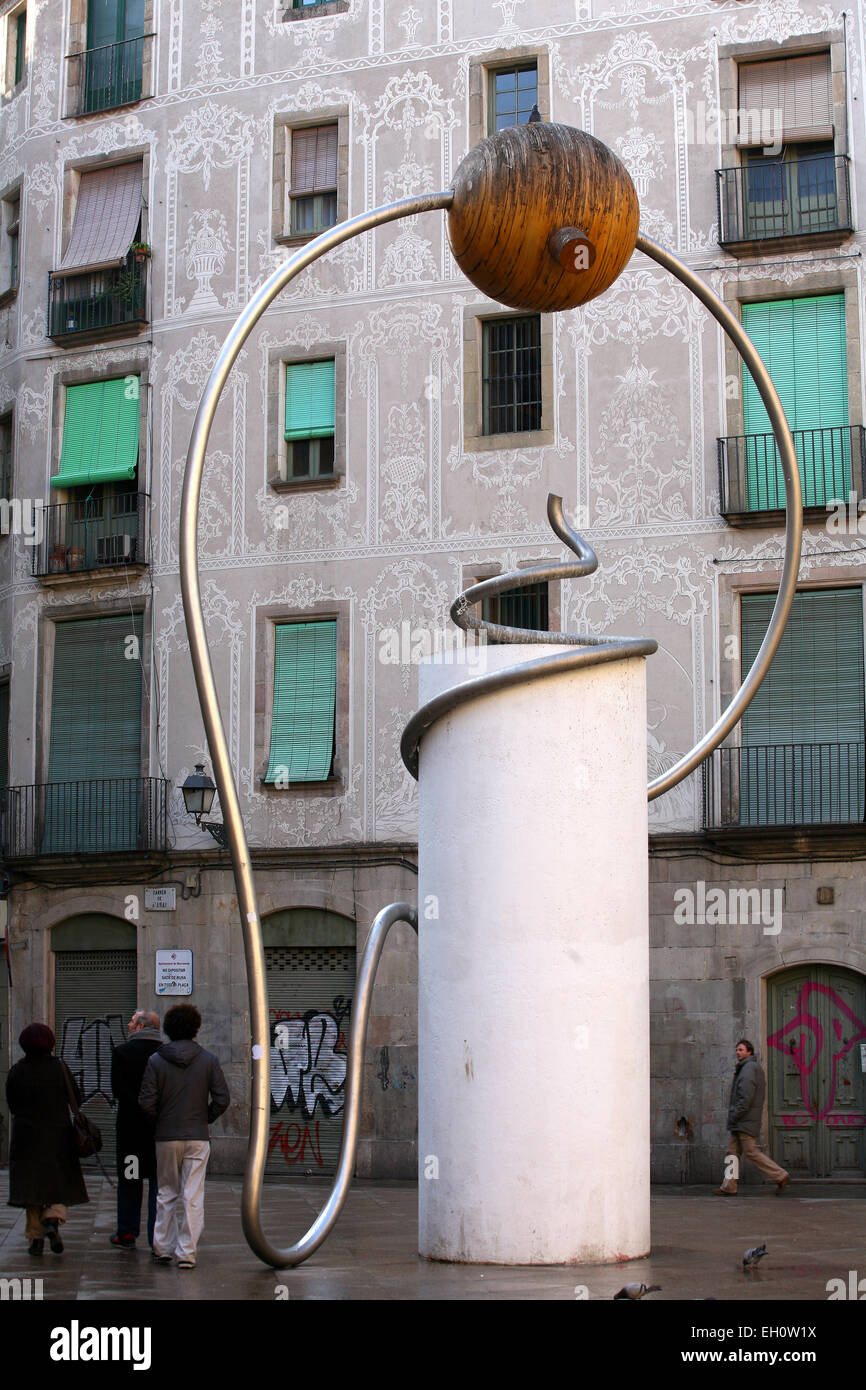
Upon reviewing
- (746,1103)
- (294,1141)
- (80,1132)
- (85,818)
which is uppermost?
(85,818)

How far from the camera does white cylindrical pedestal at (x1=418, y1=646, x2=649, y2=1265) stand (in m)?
10.7

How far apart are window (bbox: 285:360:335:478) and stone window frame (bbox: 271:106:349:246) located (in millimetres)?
1859

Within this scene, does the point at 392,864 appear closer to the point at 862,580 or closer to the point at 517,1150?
the point at 862,580

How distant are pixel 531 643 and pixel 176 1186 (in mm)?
4227

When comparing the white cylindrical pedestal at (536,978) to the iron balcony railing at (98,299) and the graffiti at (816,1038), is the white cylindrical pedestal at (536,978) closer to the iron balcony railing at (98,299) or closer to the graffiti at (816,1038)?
the graffiti at (816,1038)

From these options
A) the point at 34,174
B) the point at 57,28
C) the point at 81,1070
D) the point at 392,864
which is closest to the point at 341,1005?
the point at 392,864

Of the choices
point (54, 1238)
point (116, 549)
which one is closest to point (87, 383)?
point (116, 549)

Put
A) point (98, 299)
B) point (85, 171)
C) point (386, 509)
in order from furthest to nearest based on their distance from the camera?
1. point (85, 171)
2. point (98, 299)
3. point (386, 509)

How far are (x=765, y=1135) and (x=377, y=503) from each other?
9.47m

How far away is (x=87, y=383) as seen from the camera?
28641mm

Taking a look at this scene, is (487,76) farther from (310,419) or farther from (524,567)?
(524,567)

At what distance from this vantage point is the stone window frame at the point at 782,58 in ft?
81.5

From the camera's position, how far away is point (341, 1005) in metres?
25.7
